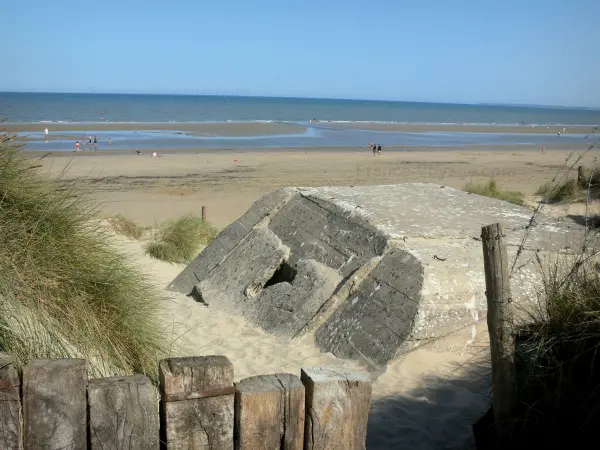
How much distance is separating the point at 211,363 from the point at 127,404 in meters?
0.37

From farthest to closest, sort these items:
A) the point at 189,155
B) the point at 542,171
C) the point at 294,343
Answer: the point at 189,155 → the point at 542,171 → the point at 294,343

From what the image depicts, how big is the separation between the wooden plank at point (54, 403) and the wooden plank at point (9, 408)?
0.03 m

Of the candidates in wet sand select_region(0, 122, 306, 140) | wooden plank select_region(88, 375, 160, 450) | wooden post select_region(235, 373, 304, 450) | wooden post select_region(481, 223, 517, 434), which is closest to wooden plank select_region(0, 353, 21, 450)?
wooden plank select_region(88, 375, 160, 450)

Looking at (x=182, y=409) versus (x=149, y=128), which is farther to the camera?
(x=149, y=128)

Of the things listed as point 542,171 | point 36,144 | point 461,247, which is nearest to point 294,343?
point 461,247

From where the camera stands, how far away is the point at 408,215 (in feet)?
22.1

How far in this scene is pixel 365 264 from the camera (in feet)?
19.1

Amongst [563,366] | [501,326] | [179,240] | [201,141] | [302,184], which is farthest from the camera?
[201,141]

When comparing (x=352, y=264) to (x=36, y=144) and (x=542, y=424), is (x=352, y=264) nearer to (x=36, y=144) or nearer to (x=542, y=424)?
(x=542, y=424)

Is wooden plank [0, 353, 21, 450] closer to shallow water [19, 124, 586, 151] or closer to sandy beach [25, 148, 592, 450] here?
sandy beach [25, 148, 592, 450]

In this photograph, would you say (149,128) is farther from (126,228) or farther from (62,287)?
(62,287)

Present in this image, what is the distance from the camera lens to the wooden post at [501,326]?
3.57m

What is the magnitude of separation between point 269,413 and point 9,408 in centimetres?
103

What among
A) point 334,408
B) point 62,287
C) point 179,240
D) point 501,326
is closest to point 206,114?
point 179,240
